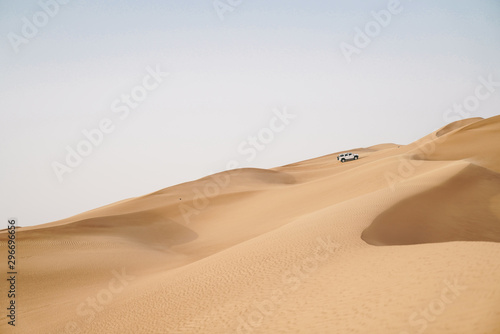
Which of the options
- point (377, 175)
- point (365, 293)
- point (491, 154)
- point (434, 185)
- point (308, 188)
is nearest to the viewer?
point (365, 293)

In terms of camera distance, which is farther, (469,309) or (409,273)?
(409,273)

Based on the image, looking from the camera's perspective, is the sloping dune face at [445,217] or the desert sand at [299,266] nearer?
the desert sand at [299,266]

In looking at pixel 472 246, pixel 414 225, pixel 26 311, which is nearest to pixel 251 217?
pixel 414 225

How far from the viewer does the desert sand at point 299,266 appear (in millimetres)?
7398

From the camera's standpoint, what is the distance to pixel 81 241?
2100cm

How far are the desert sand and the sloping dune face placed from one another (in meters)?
0.06

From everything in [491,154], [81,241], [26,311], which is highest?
[81,241]

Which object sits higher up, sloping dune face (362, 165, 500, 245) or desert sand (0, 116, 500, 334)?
desert sand (0, 116, 500, 334)

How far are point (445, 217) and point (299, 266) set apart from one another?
821 cm

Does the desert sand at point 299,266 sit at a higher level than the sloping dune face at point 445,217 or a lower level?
higher

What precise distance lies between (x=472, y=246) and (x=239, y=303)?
576cm

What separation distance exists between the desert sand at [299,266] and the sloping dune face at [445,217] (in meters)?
0.06

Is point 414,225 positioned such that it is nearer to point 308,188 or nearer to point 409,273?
point 409,273

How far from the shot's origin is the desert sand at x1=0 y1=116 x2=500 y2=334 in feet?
24.3
